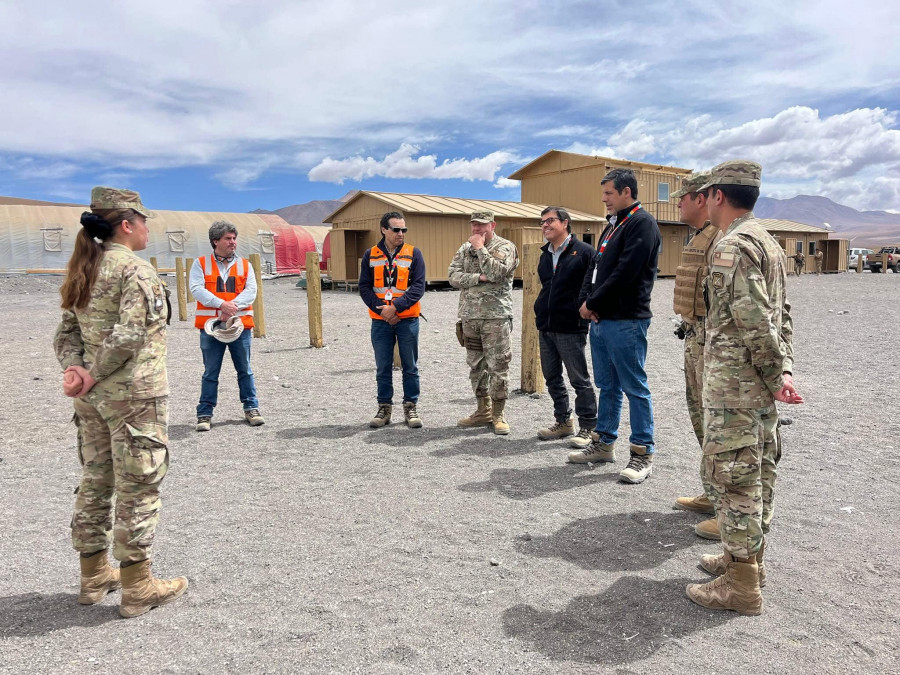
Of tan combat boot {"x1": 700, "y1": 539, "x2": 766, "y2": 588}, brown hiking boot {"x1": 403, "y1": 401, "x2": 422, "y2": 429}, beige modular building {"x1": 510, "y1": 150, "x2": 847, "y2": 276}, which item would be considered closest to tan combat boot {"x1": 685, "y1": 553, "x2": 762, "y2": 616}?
tan combat boot {"x1": 700, "y1": 539, "x2": 766, "y2": 588}

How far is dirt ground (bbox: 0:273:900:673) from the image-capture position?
2.57 meters

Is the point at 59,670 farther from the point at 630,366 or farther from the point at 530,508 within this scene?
the point at 630,366

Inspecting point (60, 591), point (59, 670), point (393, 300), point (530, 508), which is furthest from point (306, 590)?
point (393, 300)

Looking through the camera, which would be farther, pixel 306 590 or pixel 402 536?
pixel 402 536

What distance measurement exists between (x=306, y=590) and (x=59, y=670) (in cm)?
105

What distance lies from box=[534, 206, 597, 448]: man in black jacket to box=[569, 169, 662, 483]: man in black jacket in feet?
1.57

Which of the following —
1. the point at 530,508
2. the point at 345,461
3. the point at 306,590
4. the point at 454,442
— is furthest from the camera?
the point at 454,442

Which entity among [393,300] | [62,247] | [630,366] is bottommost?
[630,366]

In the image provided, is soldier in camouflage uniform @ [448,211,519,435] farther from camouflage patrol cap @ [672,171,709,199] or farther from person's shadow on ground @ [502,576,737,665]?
person's shadow on ground @ [502,576,737,665]

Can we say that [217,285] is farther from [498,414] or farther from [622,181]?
[622,181]

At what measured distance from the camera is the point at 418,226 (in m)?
24.1

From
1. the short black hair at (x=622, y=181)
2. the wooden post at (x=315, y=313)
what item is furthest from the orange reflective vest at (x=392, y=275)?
the wooden post at (x=315, y=313)

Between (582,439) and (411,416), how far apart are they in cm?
177

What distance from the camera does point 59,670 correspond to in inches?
96.6
